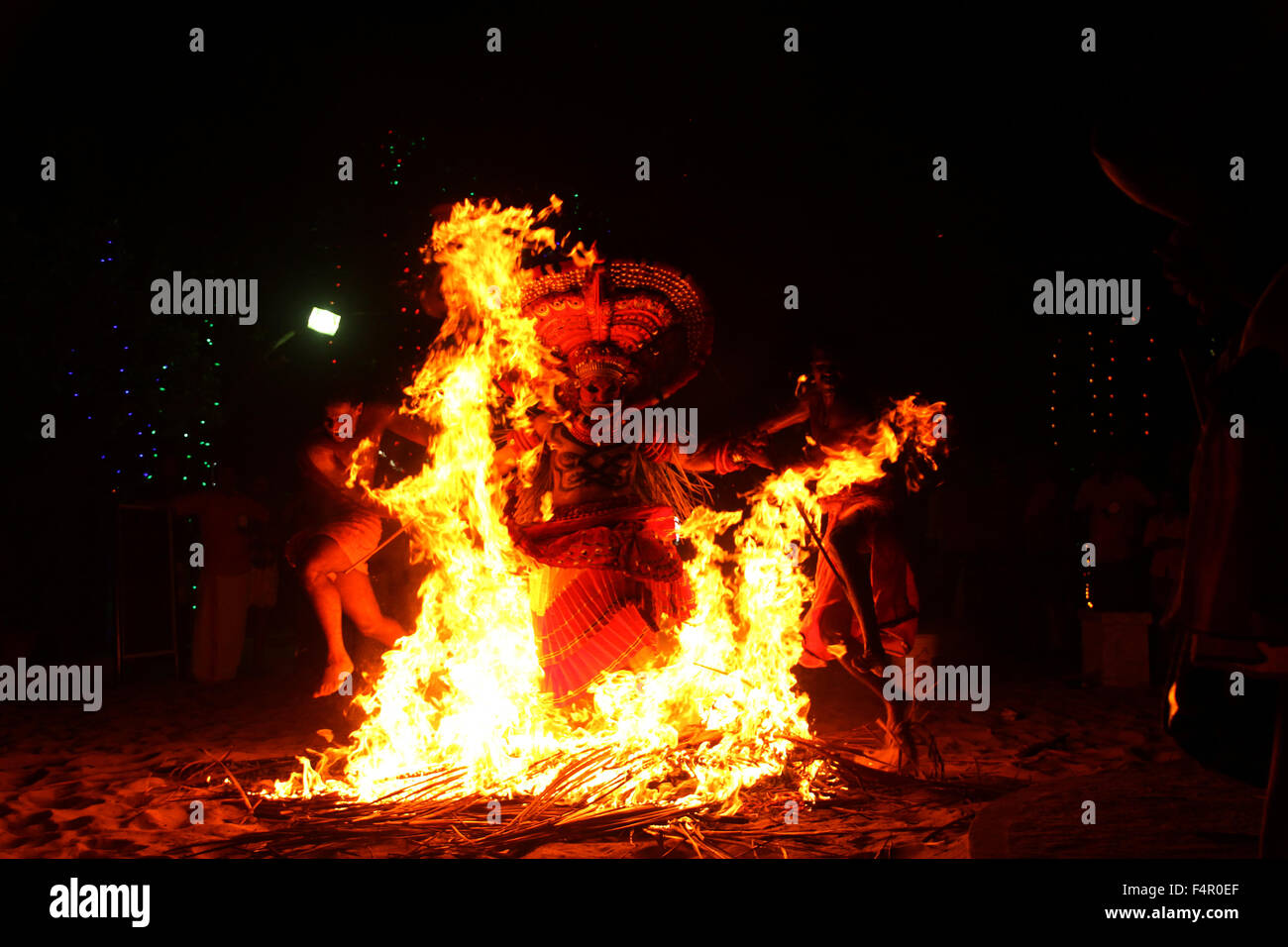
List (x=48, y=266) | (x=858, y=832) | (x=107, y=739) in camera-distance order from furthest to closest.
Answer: (x=48, y=266) → (x=107, y=739) → (x=858, y=832)

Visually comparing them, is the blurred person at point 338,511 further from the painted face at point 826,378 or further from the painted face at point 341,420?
the painted face at point 826,378

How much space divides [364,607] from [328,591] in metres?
0.32

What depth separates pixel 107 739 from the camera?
6531 mm

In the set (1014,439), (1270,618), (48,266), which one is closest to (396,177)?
(48,266)

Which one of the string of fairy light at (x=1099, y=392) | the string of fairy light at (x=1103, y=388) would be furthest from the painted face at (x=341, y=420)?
the string of fairy light at (x=1099, y=392)

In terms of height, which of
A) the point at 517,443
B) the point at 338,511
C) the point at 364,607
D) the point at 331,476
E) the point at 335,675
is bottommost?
the point at 335,675

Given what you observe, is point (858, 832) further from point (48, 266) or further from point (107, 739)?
point (48, 266)

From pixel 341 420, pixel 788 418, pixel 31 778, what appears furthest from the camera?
pixel 341 420

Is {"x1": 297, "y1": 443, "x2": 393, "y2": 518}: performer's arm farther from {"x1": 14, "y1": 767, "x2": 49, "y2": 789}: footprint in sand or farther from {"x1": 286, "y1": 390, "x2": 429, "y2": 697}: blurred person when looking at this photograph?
{"x1": 14, "y1": 767, "x2": 49, "y2": 789}: footprint in sand

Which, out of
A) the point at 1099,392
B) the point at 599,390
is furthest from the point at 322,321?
the point at 1099,392

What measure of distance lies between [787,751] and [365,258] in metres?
8.14

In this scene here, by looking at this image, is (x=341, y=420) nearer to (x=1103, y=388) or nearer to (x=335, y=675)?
(x=335, y=675)

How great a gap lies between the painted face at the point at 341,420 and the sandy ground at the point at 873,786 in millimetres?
2124

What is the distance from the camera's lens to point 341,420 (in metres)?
5.77
